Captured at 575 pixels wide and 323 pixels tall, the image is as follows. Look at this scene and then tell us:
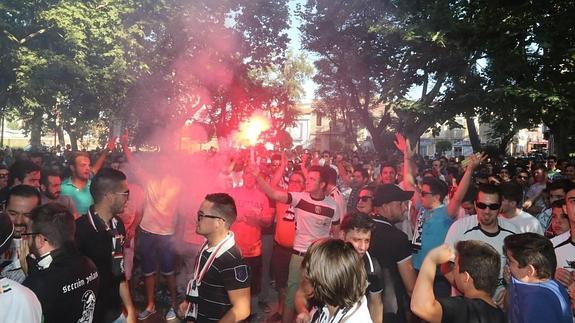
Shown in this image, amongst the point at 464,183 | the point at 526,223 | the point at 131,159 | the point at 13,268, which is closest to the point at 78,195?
the point at 131,159

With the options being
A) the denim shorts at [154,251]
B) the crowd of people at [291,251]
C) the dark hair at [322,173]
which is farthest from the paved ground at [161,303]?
the dark hair at [322,173]

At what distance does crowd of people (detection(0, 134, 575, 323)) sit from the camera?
83.6 inches

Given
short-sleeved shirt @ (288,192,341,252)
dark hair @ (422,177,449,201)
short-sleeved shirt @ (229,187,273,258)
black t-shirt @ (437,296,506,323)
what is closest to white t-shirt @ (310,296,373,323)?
black t-shirt @ (437,296,506,323)

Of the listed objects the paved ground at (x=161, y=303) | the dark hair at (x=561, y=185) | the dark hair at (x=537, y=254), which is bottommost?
the paved ground at (x=161, y=303)

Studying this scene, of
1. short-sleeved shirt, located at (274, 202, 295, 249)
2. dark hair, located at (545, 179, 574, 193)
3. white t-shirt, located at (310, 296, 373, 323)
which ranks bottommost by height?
short-sleeved shirt, located at (274, 202, 295, 249)

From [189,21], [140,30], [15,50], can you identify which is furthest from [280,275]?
[15,50]

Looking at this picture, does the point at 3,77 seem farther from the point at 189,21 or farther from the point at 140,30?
the point at 189,21

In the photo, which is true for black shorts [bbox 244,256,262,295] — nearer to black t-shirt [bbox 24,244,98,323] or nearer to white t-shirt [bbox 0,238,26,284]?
white t-shirt [bbox 0,238,26,284]

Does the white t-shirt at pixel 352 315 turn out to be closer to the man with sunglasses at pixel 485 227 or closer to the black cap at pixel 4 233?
the black cap at pixel 4 233

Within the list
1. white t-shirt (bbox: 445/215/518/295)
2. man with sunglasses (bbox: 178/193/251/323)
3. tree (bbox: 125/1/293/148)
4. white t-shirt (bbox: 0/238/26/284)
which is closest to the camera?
man with sunglasses (bbox: 178/193/251/323)

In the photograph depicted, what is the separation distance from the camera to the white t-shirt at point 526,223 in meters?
→ 3.75

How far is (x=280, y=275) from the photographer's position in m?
4.75

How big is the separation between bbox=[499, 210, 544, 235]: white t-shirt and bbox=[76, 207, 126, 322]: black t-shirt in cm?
303

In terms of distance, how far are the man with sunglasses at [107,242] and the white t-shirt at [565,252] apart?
2806 millimetres
